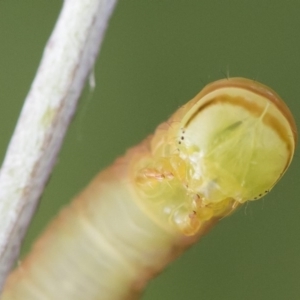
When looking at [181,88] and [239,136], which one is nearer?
[239,136]

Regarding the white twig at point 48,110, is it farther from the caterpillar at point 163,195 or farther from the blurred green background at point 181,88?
the blurred green background at point 181,88

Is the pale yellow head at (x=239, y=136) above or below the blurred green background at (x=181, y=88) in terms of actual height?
above

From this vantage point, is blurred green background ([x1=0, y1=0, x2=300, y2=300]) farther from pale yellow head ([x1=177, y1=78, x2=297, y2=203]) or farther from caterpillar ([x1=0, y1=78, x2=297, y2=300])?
pale yellow head ([x1=177, y1=78, x2=297, y2=203])

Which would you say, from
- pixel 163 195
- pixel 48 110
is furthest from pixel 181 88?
pixel 48 110

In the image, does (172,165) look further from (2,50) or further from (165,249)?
(2,50)

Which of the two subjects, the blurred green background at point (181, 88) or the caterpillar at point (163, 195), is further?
the blurred green background at point (181, 88)

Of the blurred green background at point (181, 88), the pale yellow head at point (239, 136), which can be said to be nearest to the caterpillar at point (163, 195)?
the pale yellow head at point (239, 136)

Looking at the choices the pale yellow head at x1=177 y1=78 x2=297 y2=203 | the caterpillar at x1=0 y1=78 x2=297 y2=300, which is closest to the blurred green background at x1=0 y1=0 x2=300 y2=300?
the caterpillar at x1=0 y1=78 x2=297 y2=300

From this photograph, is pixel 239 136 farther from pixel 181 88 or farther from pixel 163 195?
pixel 181 88
